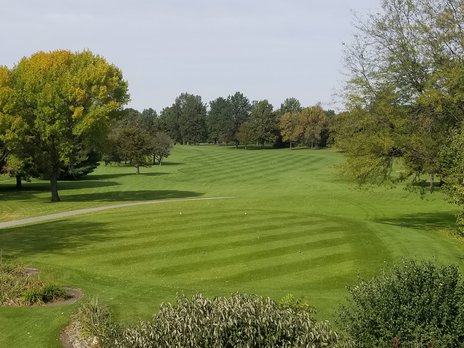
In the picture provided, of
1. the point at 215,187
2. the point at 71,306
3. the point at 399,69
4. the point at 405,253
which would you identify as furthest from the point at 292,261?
the point at 215,187

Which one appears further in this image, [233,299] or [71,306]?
[71,306]

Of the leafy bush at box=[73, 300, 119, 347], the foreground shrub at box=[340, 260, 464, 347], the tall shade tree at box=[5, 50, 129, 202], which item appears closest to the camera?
the foreground shrub at box=[340, 260, 464, 347]

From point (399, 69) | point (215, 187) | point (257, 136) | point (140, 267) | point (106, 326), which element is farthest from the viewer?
point (257, 136)

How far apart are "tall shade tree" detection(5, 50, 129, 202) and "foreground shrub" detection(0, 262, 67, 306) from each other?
101ft

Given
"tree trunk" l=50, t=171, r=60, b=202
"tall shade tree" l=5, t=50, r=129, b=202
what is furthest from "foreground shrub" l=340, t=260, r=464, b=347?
"tree trunk" l=50, t=171, r=60, b=202

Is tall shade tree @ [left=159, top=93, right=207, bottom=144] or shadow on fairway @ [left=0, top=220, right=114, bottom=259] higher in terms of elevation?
tall shade tree @ [left=159, top=93, right=207, bottom=144]

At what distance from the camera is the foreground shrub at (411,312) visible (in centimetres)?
955

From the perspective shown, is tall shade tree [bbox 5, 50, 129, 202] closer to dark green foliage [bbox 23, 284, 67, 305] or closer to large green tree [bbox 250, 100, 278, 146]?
dark green foliage [bbox 23, 284, 67, 305]

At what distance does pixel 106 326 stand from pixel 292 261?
11074 millimetres

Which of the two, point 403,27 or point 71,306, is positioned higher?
point 403,27

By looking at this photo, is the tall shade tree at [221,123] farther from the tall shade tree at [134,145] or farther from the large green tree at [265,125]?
the tall shade tree at [134,145]

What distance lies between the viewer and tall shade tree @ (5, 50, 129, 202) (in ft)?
155

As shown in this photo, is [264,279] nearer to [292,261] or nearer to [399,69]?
[292,261]

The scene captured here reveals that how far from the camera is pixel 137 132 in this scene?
79000mm
